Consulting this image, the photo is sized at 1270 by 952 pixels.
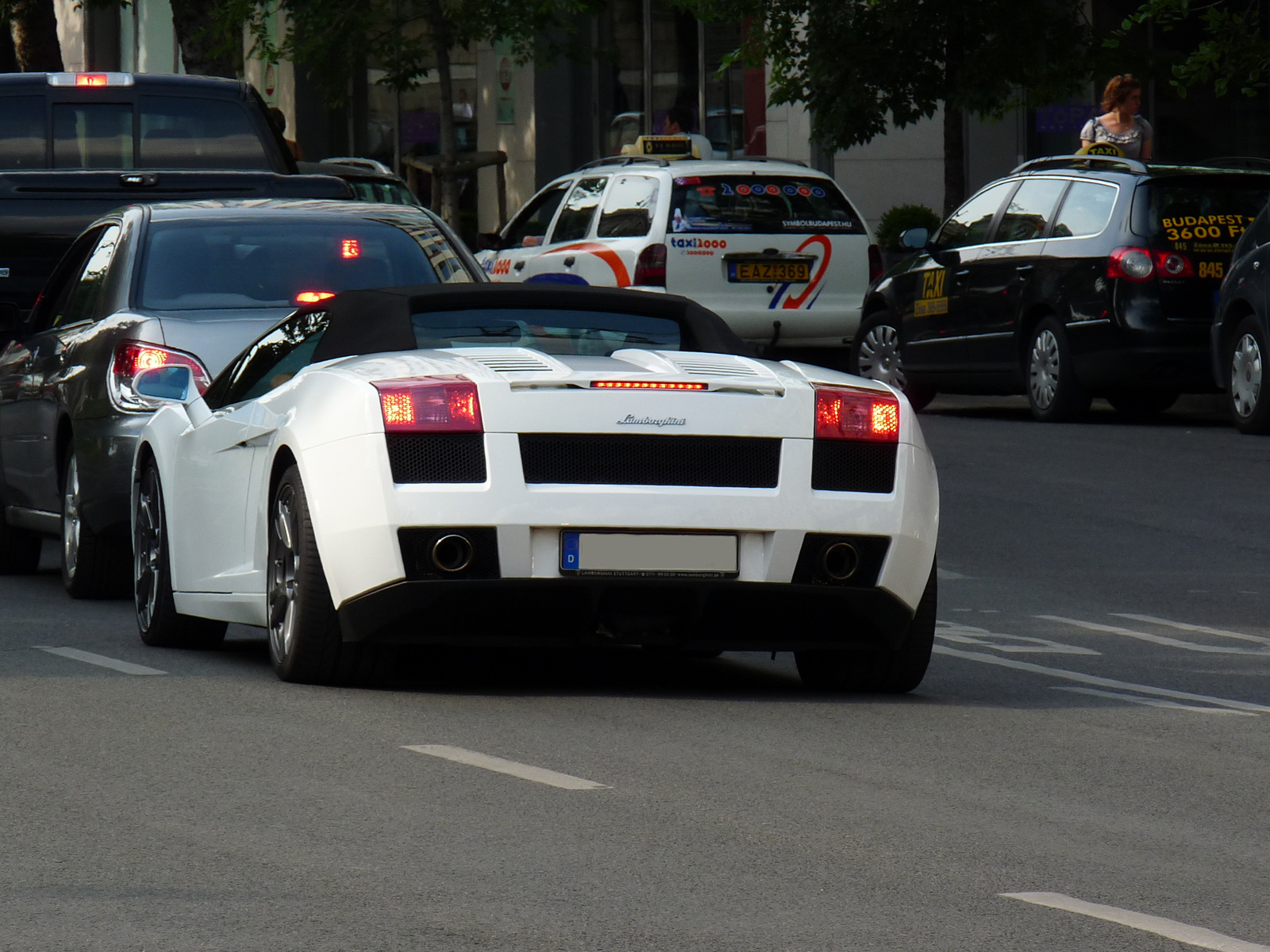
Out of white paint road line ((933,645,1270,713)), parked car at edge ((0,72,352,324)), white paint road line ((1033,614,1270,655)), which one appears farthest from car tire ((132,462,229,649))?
parked car at edge ((0,72,352,324))

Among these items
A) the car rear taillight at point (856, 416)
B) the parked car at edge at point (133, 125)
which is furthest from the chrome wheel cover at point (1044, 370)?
the car rear taillight at point (856, 416)

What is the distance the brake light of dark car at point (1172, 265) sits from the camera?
16.6 m

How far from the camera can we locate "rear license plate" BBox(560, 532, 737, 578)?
6961mm

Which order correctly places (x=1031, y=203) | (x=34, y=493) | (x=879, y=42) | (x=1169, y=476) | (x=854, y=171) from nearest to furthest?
(x=34, y=493), (x=1169, y=476), (x=1031, y=203), (x=879, y=42), (x=854, y=171)

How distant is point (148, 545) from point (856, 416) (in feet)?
8.97

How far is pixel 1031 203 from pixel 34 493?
8908 mm

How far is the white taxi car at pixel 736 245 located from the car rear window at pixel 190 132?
16.9 ft

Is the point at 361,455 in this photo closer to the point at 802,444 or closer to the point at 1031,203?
the point at 802,444

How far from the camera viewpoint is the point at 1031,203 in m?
17.9

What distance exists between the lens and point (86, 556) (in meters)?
10.0

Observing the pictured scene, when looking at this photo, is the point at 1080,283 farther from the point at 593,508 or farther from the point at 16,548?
the point at 593,508

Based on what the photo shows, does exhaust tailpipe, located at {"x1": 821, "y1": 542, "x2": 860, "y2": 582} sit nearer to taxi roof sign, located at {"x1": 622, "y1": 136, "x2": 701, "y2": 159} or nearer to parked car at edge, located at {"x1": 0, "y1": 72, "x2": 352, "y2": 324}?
parked car at edge, located at {"x1": 0, "y1": 72, "x2": 352, "y2": 324}

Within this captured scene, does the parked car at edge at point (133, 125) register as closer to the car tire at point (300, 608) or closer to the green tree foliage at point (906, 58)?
the car tire at point (300, 608)

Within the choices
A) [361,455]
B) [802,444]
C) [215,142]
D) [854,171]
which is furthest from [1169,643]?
[854,171]
